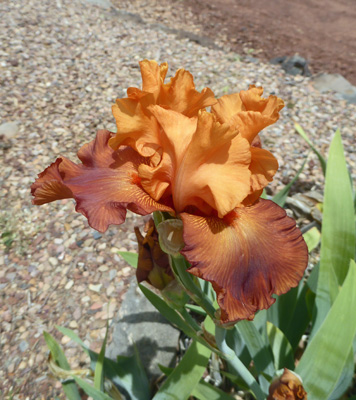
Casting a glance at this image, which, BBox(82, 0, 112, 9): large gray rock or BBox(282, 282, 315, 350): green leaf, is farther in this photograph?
BBox(82, 0, 112, 9): large gray rock

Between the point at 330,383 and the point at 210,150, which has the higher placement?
the point at 210,150

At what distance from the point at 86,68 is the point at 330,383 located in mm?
3338

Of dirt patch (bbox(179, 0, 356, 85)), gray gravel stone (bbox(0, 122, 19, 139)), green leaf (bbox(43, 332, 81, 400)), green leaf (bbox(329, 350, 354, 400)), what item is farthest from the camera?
dirt patch (bbox(179, 0, 356, 85))

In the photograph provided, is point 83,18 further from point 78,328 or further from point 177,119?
point 177,119

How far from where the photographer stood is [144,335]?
65.6 inches

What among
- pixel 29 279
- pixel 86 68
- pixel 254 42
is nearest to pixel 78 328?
pixel 29 279

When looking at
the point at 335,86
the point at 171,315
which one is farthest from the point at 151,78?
the point at 335,86

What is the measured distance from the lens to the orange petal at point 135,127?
0.79m

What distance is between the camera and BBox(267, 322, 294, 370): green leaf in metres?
1.28

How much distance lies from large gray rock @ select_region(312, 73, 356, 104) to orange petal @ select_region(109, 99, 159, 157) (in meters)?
3.28

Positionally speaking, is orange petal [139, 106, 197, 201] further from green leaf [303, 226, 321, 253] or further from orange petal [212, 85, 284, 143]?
green leaf [303, 226, 321, 253]

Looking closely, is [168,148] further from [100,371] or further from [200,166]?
[100,371]

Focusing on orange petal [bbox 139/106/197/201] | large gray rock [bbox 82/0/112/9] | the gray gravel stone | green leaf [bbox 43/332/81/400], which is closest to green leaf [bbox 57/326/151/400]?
green leaf [bbox 43/332/81/400]

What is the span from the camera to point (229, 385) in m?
1.55
